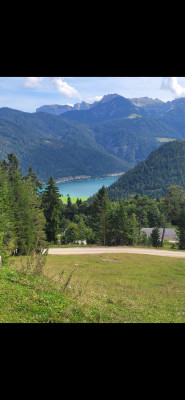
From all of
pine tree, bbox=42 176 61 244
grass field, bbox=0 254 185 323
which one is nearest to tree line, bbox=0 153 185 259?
pine tree, bbox=42 176 61 244

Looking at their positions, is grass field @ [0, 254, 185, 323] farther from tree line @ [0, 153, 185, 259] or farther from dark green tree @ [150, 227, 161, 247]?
dark green tree @ [150, 227, 161, 247]

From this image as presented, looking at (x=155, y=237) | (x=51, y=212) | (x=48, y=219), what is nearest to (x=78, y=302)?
(x=155, y=237)

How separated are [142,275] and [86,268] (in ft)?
15.7

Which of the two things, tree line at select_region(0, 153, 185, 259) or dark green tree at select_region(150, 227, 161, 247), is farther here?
dark green tree at select_region(150, 227, 161, 247)

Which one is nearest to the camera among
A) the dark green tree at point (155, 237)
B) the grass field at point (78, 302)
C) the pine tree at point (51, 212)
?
the grass field at point (78, 302)

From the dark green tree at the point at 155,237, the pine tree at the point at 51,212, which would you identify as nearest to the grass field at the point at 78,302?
the dark green tree at the point at 155,237

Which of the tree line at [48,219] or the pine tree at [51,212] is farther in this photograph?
the pine tree at [51,212]

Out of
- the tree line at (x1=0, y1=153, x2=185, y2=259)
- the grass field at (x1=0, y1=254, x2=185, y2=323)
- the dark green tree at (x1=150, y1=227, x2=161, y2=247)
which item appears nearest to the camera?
the grass field at (x1=0, y1=254, x2=185, y2=323)

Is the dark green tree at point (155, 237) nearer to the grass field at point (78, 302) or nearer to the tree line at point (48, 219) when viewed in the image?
the tree line at point (48, 219)

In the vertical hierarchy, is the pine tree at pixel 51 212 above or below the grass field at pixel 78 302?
above

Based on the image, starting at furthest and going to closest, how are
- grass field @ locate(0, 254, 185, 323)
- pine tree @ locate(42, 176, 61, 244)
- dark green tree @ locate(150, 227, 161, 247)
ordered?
1. pine tree @ locate(42, 176, 61, 244)
2. dark green tree @ locate(150, 227, 161, 247)
3. grass field @ locate(0, 254, 185, 323)

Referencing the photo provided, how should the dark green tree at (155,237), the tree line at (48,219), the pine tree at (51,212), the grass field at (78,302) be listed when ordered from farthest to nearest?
the pine tree at (51,212) < the dark green tree at (155,237) < the tree line at (48,219) < the grass field at (78,302)

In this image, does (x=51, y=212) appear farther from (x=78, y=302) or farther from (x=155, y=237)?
(x=78, y=302)
